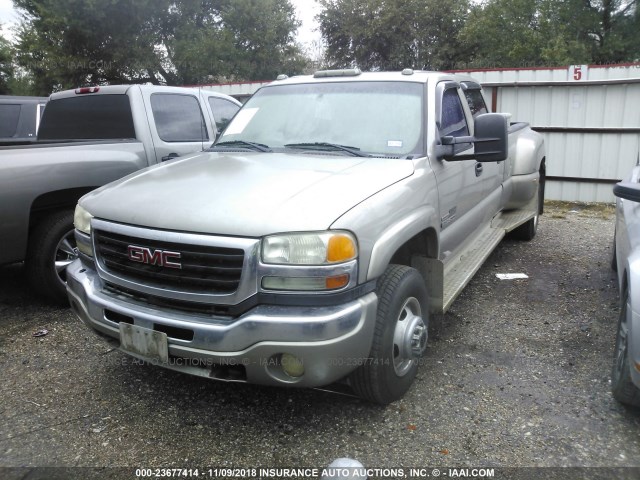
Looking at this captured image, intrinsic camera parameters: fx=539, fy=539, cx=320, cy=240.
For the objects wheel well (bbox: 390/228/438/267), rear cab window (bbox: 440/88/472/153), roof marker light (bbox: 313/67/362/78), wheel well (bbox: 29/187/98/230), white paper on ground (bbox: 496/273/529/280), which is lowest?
white paper on ground (bbox: 496/273/529/280)

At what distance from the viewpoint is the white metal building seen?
892 centimetres

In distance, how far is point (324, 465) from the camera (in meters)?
2.64

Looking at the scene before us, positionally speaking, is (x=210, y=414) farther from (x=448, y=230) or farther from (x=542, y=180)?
(x=542, y=180)

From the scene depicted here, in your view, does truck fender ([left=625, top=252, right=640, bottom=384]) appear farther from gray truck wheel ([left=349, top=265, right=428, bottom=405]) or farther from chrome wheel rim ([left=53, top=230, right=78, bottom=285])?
chrome wheel rim ([left=53, top=230, right=78, bottom=285])

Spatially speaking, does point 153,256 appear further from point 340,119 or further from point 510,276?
point 510,276

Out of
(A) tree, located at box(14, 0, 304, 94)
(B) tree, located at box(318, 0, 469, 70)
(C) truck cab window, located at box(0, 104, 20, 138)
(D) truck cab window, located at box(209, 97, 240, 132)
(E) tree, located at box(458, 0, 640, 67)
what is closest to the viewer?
(D) truck cab window, located at box(209, 97, 240, 132)

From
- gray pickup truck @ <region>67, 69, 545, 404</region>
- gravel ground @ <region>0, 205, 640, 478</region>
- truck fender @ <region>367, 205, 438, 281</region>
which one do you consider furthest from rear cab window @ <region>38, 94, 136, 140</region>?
truck fender @ <region>367, 205, 438, 281</region>

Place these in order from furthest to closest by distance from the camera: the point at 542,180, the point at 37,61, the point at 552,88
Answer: the point at 37,61 < the point at 552,88 < the point at 542,180

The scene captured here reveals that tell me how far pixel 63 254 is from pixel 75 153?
0.88 metres

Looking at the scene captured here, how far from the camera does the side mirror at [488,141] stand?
350 cm

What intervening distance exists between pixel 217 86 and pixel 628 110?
918 cm

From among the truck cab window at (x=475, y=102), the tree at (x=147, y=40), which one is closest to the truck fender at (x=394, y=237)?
the truck cab window at (x=475, y=102)

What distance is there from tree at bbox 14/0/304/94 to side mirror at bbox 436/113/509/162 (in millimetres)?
24774

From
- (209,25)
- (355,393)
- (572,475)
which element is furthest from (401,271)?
(209,25)
